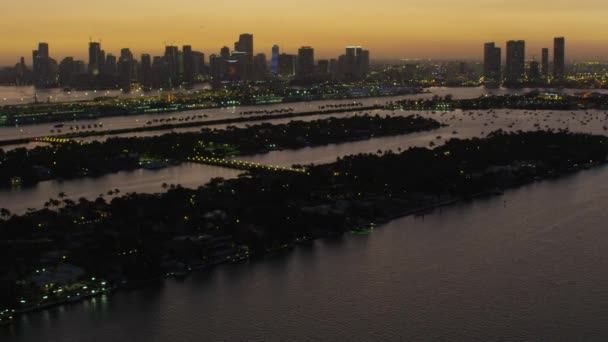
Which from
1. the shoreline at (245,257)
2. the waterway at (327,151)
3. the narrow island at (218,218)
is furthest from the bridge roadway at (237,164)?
the shoreline at (245,257)

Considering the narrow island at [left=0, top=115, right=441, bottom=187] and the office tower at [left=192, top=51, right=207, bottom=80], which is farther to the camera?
the office tower at [left=192, top=51, right=207, bottom=80]

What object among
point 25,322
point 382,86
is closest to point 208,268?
point 25,322

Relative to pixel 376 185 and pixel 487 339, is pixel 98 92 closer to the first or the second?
pixel 376 185

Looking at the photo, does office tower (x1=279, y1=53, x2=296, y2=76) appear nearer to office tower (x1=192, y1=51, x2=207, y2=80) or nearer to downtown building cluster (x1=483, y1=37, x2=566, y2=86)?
office tower (x1=192, y1=51, x2=207, y2=80)

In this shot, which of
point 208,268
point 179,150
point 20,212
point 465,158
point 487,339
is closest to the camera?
point 487,339

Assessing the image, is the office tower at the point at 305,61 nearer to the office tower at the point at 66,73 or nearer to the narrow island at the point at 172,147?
the office tower at the point at 66,73

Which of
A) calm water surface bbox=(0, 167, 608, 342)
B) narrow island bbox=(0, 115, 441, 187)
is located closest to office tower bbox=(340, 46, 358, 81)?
narrow island bbox=(0, 115, 441, 187)

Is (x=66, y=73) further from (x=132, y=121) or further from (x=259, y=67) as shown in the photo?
(x=132, y=121)
